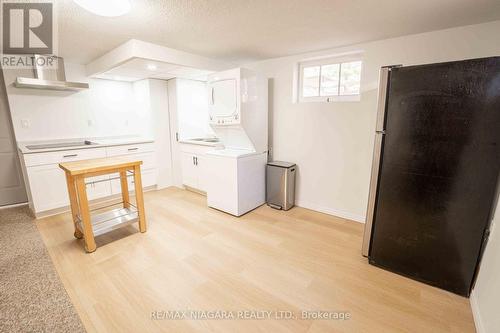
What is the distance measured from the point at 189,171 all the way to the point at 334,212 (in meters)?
2.43

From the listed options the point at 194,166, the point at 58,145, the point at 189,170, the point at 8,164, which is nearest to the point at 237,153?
the point at 194,166

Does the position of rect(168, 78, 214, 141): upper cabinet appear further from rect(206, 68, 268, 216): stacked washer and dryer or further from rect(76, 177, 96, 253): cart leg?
rect(76, 177, 96, 253): cart leg

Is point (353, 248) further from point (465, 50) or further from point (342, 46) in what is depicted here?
point (342, 46)

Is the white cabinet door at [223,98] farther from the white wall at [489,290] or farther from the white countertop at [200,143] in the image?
the white wall at [489,290]

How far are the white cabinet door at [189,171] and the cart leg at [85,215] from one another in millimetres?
1823

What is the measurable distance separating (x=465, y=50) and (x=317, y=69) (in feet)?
4.73

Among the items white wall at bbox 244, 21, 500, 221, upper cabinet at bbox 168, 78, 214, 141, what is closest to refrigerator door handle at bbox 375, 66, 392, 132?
white wall at bbox 244, 21, 500, 221

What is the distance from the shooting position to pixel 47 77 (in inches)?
120

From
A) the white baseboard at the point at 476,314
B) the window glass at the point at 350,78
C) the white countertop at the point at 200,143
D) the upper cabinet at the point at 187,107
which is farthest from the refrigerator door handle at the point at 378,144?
the upper cabinet at the point at 187,107

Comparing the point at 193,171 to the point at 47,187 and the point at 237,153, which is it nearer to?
the point at 237,153

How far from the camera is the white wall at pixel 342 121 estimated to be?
6.91ft

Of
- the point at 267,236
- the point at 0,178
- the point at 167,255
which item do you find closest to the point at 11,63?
the point at 0,178

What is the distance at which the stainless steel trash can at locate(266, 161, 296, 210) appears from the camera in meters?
3.10

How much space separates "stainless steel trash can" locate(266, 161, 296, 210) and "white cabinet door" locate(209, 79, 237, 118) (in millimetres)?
957
